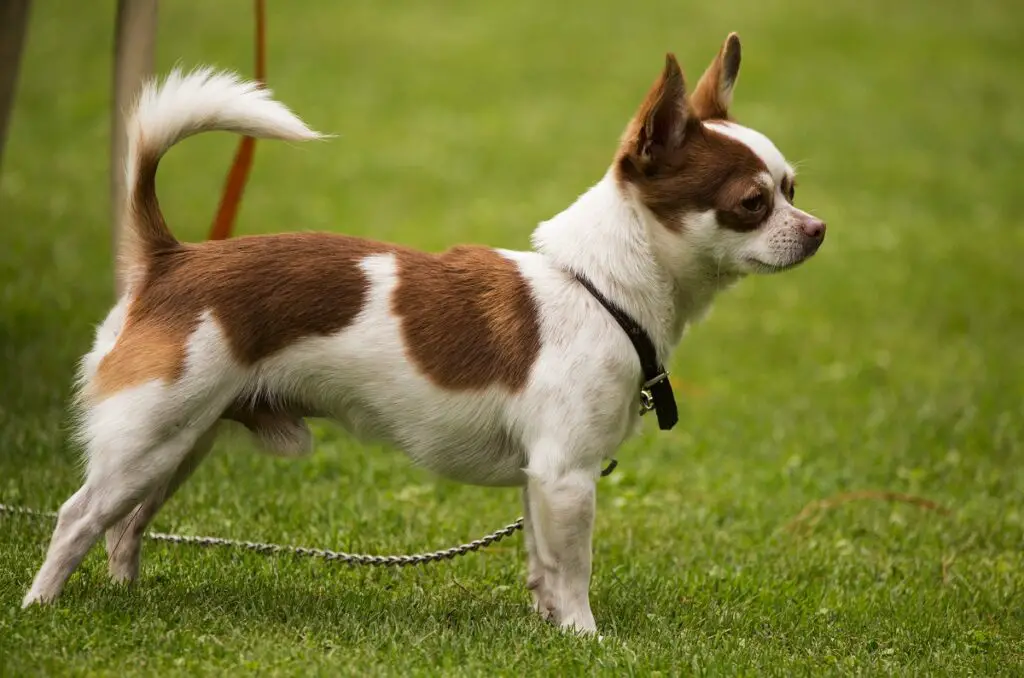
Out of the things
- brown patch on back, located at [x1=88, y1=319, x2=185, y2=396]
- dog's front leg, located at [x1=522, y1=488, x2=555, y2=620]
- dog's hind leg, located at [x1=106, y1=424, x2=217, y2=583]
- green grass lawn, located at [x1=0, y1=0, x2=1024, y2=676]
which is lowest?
green grass lawn, located at [x1=0, y1=0, x2=1024, y2=676]

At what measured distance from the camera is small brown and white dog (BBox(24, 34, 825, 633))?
4238mm

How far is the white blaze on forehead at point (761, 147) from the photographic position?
4527 millimetres

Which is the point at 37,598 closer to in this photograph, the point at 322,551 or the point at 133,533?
the point at 133,533

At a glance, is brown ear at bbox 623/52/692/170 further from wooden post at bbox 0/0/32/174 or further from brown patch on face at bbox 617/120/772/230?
wooden post at bbox 0/0/32/174

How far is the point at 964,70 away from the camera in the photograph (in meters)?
20.5

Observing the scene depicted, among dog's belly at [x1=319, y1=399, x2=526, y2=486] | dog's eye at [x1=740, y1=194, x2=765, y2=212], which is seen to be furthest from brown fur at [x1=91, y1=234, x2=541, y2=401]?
dog's eye at [x1=740, y1=194, x2=765, y2=212]

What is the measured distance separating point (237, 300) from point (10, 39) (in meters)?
3.37

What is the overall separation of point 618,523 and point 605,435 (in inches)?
81.0

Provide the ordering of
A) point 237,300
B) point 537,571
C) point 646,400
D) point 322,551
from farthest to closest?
point 322,551 < point 537,571 < point 646,400 < point 237,300

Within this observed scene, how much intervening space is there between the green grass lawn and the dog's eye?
1508 mm

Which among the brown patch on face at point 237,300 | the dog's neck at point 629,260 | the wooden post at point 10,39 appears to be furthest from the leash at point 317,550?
the wooden post at point 10,39

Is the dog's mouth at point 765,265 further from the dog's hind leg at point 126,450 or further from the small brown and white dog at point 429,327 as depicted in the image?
the dog's hind leg at point 126,450

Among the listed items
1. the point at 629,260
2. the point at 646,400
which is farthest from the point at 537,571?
the point at 629,260

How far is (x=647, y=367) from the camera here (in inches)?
180
